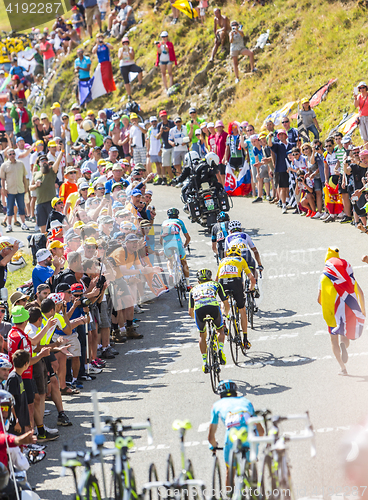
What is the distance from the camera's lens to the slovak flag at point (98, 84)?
2900cm

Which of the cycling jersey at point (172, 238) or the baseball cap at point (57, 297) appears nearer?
the baseball cap at point (57, 297)

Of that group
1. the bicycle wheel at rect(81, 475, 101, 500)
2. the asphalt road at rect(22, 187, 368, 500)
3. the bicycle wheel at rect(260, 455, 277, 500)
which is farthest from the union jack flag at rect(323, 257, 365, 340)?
the bicycle wheel at rect(81, 475, 101, 500)

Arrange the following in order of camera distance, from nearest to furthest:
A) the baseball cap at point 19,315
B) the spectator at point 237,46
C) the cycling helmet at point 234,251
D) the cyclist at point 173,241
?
the baseball cap at point 19,315 < the cycling helmet at point 234,251 < the cyclist at point 173,241 < the spectator at point 237,46

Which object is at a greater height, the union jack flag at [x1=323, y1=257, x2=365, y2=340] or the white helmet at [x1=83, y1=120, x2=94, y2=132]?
the white helmet at [x1=83, y1=120, x2=94, y2=132]

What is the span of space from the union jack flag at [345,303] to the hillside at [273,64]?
40.5 feet

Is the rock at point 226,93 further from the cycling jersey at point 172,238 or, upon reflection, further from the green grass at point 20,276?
the cycling jersey at point 172,238

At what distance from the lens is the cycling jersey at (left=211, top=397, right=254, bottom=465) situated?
6281 mm

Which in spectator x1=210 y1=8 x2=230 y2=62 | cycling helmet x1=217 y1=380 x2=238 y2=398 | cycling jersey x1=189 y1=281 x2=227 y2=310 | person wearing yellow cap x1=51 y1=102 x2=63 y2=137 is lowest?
cycling helmet x1=217 y1=380 x2=238 y2=398

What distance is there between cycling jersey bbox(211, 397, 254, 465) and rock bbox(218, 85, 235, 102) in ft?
70.0

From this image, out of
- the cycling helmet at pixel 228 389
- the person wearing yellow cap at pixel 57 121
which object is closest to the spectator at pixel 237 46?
the person wearing yellow cap at pixel 57 121

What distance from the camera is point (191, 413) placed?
894 centimetres

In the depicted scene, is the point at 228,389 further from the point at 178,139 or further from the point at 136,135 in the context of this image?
the point at 136,135

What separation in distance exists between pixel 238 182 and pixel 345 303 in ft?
38.1

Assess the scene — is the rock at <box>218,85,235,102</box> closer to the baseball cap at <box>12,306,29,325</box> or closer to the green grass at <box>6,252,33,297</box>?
the green grass at <box>6,252,33,297</box>
